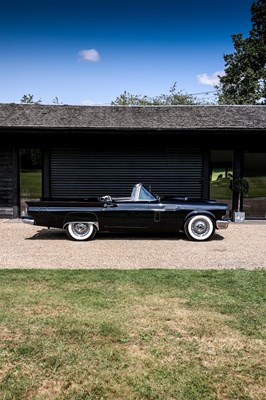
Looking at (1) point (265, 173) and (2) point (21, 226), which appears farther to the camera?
(1) point (265, 173)

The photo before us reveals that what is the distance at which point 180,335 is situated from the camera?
357 cm

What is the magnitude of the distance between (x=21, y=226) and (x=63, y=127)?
3.30 m

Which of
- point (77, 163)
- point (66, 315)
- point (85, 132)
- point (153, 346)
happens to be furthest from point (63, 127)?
point (153, 346)

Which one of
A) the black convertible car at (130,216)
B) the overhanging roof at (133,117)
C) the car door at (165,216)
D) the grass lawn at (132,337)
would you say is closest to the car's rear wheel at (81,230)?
the black convertible car at (130,216)

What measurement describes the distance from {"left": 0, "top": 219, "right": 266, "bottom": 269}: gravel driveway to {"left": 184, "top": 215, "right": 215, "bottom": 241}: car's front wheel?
20cm

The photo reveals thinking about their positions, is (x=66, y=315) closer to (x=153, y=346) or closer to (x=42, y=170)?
(x=153, y=346)

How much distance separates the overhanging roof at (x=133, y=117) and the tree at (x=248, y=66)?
17.9 m

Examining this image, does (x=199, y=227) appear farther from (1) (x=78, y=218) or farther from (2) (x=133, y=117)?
(2) (x=133, y=117)

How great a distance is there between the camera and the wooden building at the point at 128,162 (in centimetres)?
1283

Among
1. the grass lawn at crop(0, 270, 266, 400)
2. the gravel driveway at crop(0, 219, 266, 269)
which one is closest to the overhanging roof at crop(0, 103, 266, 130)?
the gravel driveway at crop(0, 219, 266, 269)

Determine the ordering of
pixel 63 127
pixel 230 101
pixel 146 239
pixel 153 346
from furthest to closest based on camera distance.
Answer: pixel 230 101, pixel 63 127, pixel 146 239, pixel 153 346

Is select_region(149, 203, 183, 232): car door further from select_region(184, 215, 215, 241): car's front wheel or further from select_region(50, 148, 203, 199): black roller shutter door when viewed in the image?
select_region(50, 148, 203, 199): black roller shutter door

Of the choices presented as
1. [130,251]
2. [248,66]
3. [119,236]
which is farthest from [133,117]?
[248,66]

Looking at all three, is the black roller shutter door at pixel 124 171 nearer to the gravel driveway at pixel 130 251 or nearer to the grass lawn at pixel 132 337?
the gravel driveway at pixel 130 251
